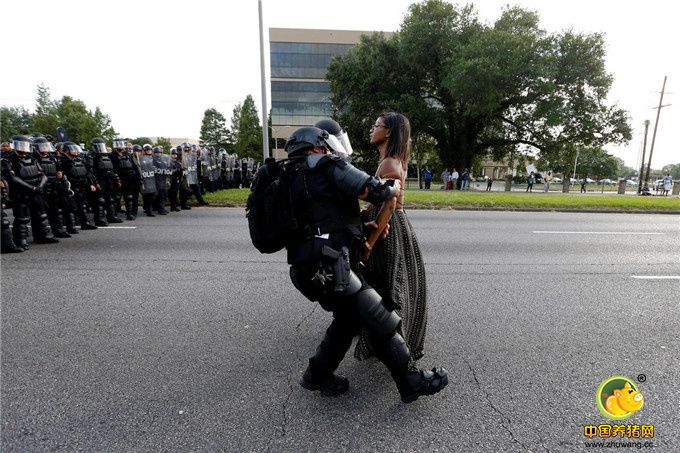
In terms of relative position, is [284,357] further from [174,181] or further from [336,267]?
[174,181]

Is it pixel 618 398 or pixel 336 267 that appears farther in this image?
pixel 618 398

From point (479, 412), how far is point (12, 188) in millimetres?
7939

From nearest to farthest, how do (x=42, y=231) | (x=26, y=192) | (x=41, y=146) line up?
(x=26, y=192) < (x=42, y=231) < (x=41, y=146)

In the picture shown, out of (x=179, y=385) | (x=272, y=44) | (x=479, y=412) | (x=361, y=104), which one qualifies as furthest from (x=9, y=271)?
(x=272, y=44)

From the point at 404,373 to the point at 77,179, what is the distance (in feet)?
A: 28.3

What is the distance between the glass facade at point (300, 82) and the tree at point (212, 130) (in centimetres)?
1276

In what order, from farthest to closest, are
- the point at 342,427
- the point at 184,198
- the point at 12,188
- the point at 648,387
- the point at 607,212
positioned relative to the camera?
the point at 607,212
the point at 184,198
the point at 12,188
the point at 648,387
the point at 342,427

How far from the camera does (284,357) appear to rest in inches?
112

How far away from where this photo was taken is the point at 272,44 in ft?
189

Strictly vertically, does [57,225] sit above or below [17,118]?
below

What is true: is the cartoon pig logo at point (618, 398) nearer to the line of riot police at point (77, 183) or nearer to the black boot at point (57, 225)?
the line of riot police at point (77, 183)

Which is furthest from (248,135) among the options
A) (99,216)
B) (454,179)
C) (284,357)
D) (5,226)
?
(284,357)

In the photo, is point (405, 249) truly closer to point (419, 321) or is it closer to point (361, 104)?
point (419, 321)

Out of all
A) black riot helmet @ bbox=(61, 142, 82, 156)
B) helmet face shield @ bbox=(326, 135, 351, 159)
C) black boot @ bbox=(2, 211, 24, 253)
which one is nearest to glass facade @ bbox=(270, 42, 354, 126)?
black riot helmet @ bbox=(61, 142, 82, 156)
